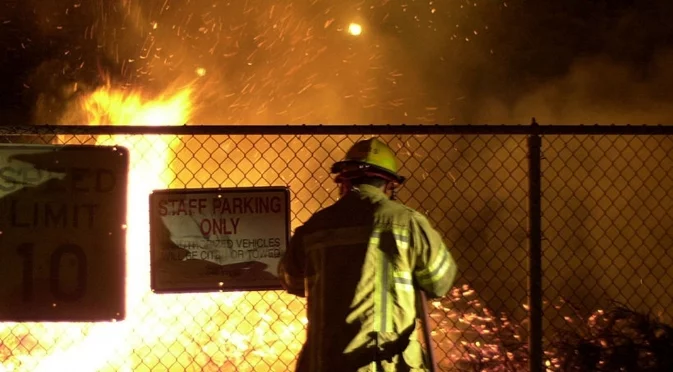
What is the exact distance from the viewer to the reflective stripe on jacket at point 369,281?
9.50 ft

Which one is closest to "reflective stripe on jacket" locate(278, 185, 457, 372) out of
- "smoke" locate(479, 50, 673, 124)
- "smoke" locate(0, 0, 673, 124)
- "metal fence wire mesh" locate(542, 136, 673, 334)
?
"metal fence wire mesh" locate(542, 136, 673, 334)

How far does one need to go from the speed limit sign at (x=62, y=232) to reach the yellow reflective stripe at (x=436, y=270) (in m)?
1.60

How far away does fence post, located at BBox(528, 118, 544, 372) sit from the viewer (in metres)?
3.70

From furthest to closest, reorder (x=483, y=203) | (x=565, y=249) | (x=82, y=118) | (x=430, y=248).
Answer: (x=82, y=118) < (x=483, y=203) < (x=565, y=249) < (x=430, y=248)

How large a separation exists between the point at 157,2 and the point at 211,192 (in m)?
8.21

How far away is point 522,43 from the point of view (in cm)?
1017

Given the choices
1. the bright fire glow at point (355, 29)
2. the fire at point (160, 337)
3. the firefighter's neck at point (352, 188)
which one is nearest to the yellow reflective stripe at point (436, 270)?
the firefighter's neck at point (352, 188)

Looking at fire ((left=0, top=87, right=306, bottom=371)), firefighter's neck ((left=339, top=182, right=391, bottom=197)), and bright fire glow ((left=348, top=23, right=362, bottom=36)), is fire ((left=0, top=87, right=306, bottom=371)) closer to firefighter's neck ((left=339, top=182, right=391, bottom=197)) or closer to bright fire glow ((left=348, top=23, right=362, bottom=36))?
firefighter's neck ((left=339, top=182, right=391, bottom=197))

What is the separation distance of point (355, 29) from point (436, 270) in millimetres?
8578

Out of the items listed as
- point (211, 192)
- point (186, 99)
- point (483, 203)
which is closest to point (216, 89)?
point (186, 99)

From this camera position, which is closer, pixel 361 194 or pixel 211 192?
pixel 361 194

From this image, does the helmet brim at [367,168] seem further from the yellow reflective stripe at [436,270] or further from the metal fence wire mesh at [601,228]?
the metal fence wire mesh at [601,228]

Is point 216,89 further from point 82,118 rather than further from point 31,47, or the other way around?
point 31,47

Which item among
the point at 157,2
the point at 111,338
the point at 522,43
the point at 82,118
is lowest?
the point at 111,338
